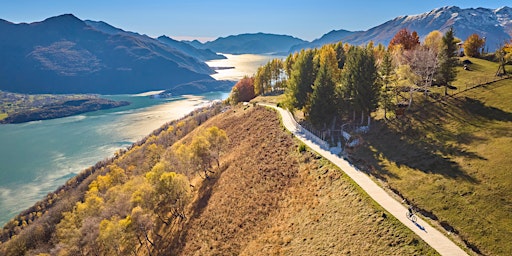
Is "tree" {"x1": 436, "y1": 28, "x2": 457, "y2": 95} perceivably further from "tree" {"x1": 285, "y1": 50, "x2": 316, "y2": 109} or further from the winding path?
the winding path

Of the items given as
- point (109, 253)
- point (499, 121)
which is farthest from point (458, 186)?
point (109, 253)

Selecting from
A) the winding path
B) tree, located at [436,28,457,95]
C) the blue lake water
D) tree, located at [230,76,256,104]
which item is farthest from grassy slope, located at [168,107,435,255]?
the blue lake water

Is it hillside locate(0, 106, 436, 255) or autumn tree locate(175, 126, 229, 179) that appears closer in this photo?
hillside locate(0, 106, 436, 255)

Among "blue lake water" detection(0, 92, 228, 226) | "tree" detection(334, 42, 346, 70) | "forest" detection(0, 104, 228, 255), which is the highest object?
"tree" detection(334, 42, 346, 70)

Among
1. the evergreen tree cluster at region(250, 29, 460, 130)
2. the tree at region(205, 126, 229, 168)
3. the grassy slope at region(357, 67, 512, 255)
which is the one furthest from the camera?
the tree at region(205, 126, 229, 168)

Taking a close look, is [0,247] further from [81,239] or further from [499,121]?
[499,121]

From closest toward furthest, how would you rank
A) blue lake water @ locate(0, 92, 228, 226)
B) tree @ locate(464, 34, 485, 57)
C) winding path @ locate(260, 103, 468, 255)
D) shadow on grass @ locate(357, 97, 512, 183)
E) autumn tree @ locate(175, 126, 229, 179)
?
winding path @ locate(260, 103, 468, 255) < shadow on grass @ locate(357, 97, 512, 183) < autumn tree @ locate(175, 126, 229, 179) < tree @ locate(464, 34, 485, 57) < blue lake water @ locate(0, 92, 228, 226)
